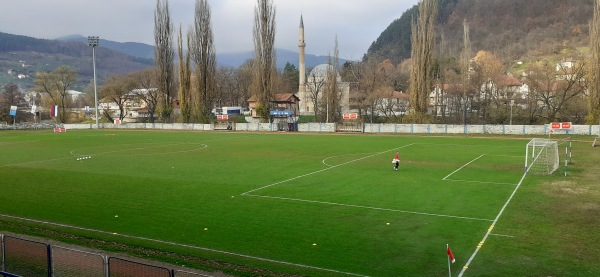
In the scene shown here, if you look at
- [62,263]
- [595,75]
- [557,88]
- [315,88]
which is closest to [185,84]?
[315,88]

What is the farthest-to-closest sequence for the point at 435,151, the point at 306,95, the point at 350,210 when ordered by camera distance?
the point at 306,95, the point at 435,151, the point at 350,210

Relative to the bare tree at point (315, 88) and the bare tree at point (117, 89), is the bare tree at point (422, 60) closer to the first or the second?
the bare tree at point (315, 88)

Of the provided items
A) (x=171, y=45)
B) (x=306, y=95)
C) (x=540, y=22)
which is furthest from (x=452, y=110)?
(x=540, y=22)

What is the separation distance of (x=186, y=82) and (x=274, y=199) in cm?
6730

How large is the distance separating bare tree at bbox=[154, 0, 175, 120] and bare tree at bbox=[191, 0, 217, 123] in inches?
258

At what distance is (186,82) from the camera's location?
83.7 metres

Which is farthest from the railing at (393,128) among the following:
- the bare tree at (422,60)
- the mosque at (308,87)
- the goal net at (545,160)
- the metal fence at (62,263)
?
the metal fence at (62,263)

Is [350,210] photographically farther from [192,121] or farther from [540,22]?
[540,22]

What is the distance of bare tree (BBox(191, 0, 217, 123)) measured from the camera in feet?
270

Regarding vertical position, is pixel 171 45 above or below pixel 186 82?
above

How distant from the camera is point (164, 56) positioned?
8656 cm

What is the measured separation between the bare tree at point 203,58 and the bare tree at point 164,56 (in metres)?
6.57

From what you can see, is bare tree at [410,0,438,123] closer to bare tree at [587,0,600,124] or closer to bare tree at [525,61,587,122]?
bare tree at [525,61,587,122]

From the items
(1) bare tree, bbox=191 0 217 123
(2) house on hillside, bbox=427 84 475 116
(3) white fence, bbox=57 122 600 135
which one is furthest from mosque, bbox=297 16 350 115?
(3) white fence, bbox=57 122 600 135
